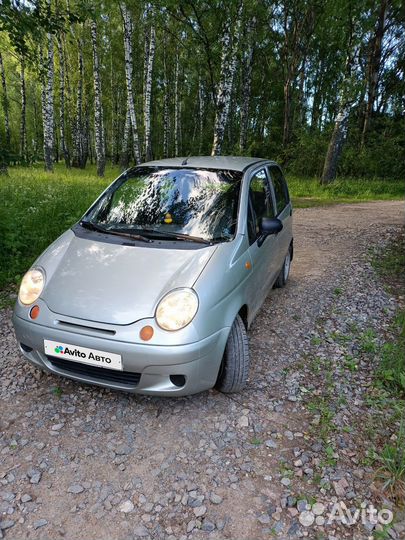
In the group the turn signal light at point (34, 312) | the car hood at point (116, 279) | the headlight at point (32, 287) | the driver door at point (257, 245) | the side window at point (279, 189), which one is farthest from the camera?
the side window at point (279, 189)

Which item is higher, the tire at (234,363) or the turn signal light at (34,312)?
the turn signal light at (34,312)

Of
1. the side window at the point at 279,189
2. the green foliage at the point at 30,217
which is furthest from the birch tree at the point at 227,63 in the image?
the side window at the point at 279,189

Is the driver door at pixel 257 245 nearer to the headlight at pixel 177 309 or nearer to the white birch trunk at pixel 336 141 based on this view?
the headlight at pixel 177 309

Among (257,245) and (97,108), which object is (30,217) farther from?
(97,108)

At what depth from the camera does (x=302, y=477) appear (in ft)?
7.38

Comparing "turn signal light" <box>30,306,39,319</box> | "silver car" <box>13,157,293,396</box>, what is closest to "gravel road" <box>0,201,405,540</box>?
"silver car" <box>13,157,293,396</box>

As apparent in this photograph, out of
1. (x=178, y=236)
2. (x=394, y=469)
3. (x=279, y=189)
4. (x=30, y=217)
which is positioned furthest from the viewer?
(x=30, y=217)

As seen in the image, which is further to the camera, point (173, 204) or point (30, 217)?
point (30, 217)

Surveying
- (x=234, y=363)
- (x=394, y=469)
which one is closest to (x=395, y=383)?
(x=394, y=469)

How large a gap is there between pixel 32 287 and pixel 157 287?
1.03m

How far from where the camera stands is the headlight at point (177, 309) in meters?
Answer: 2.42

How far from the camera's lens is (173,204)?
3.43 m

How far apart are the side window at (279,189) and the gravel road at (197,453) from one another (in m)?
1.76

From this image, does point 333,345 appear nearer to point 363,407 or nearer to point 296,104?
point 363,407
